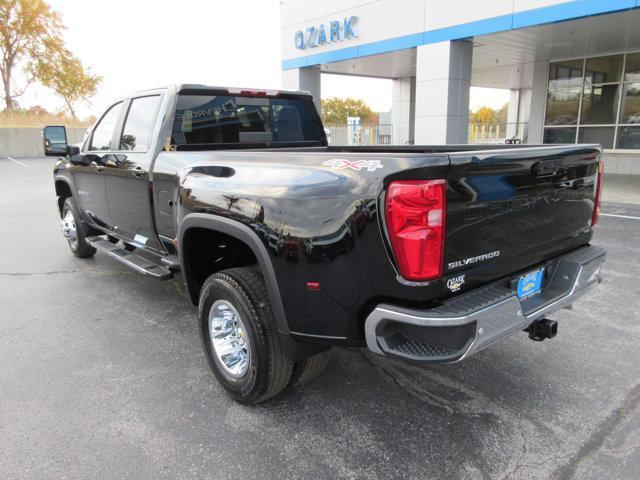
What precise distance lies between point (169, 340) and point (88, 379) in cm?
73

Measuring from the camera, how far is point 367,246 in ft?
7.20

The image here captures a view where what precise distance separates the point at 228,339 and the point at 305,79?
14.7 m

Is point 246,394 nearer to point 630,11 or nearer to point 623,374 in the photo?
point 623,374

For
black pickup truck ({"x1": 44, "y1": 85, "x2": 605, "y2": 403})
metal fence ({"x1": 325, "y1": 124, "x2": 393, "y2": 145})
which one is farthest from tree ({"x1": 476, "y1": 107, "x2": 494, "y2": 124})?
black pickup truck ({"x1": 44, "y1": 85, "x2": 605, "y2": 403})

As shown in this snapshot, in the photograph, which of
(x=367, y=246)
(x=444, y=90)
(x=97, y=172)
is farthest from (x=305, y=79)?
(x=367, y=246)

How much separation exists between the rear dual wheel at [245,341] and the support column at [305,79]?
46.6ft

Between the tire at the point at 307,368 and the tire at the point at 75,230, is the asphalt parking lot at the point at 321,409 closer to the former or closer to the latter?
the tire at the point at 307,368

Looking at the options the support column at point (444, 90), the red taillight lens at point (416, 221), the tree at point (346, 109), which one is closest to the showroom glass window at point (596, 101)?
the support column at point (444, 90)

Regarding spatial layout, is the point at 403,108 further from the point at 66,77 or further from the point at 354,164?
the point at 66,77

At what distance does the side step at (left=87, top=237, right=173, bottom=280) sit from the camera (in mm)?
3901

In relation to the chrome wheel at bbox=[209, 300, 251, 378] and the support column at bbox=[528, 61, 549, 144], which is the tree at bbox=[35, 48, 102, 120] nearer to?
the support column at bbox=[528, 61, 549, 144]

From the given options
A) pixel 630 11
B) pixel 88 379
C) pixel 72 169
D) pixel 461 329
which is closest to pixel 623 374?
pixel 461 329

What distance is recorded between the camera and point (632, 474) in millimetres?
2346

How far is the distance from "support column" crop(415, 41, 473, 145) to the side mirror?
30.0 feet
